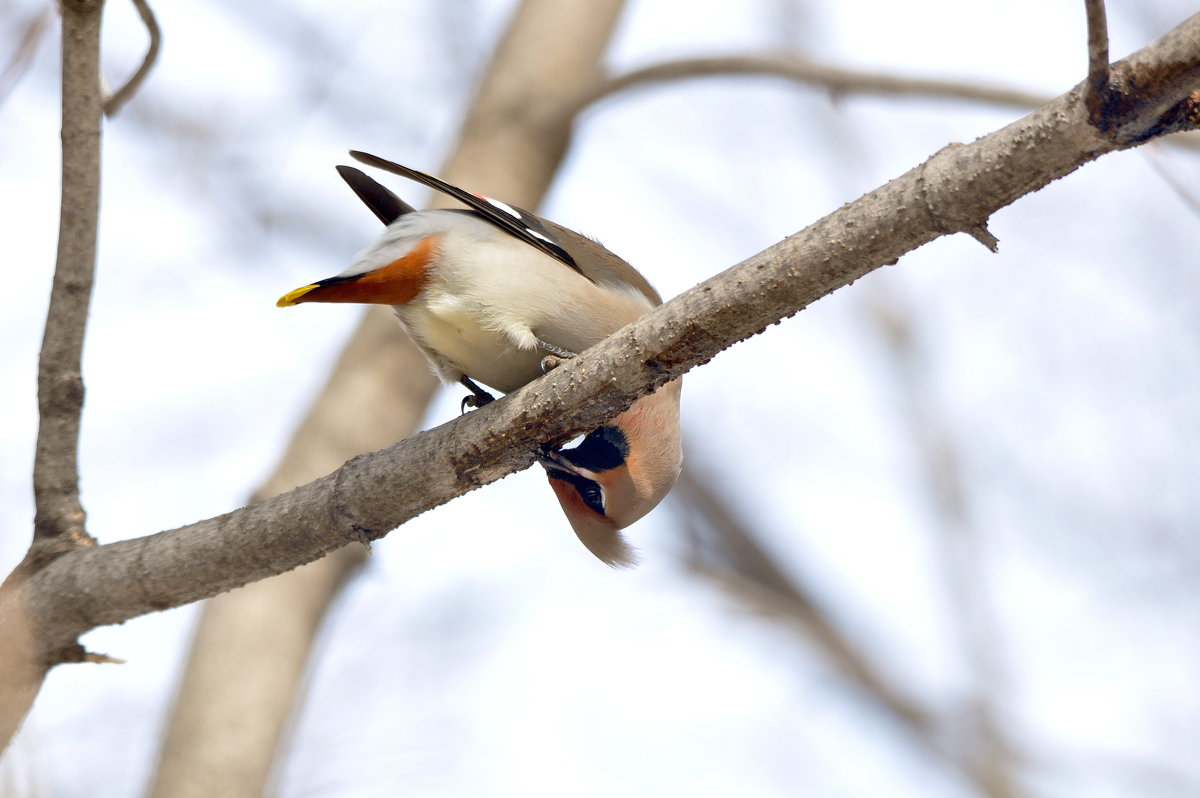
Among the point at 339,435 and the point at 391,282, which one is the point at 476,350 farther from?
the point at 339,435

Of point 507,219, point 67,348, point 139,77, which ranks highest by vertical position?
point 139,77

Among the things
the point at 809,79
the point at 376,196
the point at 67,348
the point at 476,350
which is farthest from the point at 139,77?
the point at 809,79

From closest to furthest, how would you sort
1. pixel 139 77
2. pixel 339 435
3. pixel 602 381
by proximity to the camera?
pixel 602 381, pixel 139 77, pixel 339 435

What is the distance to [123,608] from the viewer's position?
3.15 m

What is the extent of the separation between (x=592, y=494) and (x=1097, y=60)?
1.99 metres

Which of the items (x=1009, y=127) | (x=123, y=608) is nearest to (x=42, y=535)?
(x=123, y=608)

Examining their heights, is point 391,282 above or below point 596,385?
above

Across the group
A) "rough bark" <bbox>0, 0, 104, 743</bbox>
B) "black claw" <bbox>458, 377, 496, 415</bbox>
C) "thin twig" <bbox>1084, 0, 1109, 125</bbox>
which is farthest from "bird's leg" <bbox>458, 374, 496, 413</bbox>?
"thin twig" <bbox>1084, 0, 1109, 125</bbox>

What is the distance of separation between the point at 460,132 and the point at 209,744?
10.9ft

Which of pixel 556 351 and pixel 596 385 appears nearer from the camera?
pixel 596 385

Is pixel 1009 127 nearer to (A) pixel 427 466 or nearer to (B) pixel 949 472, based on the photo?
(A) pixel 427 466

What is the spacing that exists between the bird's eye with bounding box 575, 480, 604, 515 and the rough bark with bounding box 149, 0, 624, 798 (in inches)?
64.0

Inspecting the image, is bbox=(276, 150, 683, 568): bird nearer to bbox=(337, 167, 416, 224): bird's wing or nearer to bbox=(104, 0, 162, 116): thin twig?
bbox=(337, 167, 416, 224): bird's wing

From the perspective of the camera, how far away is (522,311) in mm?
3359
